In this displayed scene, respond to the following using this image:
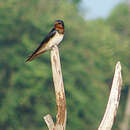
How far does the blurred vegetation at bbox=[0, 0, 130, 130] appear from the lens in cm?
2757

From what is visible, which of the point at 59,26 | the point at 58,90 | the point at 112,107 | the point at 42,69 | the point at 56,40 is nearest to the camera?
the point at 112,107

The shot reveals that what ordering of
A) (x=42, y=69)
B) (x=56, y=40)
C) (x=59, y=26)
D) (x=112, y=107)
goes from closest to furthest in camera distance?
(x=112, y=107) → (x=56, y=40) → (x=59, y=26) → (x=42, y=69)

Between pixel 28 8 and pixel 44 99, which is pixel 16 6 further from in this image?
pixel 44 99

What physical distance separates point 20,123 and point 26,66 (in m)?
2.55

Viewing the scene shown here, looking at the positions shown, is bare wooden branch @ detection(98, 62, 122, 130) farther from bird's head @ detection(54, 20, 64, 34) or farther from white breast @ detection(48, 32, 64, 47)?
bird's head @ detection(54, 20, 64, 34)

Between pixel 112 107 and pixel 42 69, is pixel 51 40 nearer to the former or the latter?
pixel 112 107

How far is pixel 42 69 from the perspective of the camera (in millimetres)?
27484

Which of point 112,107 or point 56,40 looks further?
point 56,40

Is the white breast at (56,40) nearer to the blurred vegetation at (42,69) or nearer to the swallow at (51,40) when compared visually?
the swallow at (51,40)

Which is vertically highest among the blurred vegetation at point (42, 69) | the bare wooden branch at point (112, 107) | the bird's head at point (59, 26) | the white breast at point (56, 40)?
the blurred vegetation at point (42, 69)

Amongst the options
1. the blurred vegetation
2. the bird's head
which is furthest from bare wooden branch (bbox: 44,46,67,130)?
the blurred vegetation

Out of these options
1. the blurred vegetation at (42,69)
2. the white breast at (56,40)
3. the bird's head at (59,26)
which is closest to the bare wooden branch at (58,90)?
the white breast at (56,40)

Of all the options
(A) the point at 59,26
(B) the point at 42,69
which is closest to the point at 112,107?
(A) the point at 59,26

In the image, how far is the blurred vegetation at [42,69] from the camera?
2757 cm
